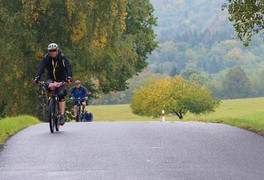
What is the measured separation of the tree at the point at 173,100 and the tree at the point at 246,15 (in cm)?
6935

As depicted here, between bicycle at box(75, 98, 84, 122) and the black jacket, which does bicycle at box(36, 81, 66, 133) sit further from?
bicycle at box(75, 98, 84, 122)

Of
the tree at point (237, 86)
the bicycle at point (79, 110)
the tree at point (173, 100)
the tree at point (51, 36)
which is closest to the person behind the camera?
the bicycle at point (79, 110)

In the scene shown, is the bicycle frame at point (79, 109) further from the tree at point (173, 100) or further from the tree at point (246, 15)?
the tree at point (173, 100)

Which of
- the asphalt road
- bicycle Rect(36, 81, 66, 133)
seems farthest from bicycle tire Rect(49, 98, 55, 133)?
the asphalt road

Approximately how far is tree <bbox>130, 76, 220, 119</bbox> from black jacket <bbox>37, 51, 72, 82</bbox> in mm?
74438

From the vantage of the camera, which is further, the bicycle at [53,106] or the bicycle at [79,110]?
the bicycle at [79,110]

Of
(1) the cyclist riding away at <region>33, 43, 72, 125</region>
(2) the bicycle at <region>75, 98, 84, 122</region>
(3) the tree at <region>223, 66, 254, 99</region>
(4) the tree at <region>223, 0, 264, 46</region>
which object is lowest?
(3) the tree at <region>223, 66, 254, 99</region>

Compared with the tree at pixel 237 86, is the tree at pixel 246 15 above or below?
above

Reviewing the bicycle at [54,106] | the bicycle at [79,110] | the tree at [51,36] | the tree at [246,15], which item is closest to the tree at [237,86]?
the tree at [51,36]

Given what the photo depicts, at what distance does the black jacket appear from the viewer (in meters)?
15.6

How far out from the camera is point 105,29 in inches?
1141

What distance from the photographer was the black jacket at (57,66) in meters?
15.6

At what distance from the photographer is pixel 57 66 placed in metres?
15.7

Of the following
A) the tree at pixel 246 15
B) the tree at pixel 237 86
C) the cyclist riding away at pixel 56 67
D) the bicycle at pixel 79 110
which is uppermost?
the tree at pixel 246 15
